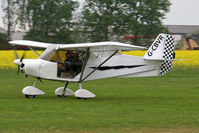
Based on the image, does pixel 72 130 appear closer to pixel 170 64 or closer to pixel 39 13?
pixel 170 64

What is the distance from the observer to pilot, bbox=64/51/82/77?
1509 cm

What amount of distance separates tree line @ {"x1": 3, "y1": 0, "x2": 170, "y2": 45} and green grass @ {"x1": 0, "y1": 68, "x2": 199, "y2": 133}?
31.7 metres

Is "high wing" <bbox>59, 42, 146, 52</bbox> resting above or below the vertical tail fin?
above

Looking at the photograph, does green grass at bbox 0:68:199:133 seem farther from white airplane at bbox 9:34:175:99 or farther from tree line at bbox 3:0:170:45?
tree line at bbox 3:0:170:45

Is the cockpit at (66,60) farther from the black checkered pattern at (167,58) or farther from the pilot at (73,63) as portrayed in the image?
the black checkered pattern at (167,58)

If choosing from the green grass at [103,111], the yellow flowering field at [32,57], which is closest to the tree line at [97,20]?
the yellow flowering field at [32,57]

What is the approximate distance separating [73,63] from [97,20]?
1394 inches

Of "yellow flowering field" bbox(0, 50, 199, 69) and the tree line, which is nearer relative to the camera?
"yellow flowering field" bbox(0, 50, 199, 69)

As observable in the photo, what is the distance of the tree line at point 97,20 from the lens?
49781 millimetres

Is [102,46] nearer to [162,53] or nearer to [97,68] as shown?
[97,68]

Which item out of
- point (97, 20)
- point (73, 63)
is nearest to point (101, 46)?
point (73, 63)

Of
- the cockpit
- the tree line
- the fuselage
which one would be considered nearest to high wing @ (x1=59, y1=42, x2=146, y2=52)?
the cockpit

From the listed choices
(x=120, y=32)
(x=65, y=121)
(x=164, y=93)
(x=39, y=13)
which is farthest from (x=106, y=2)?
(x=65, y=121)

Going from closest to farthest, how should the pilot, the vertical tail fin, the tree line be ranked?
the pilot, the vertical tail fin, the tree line
